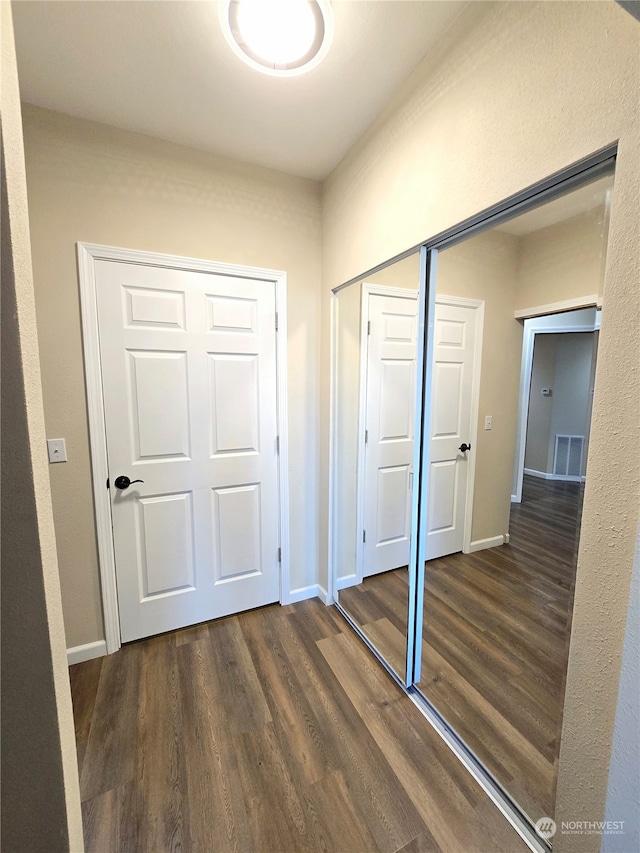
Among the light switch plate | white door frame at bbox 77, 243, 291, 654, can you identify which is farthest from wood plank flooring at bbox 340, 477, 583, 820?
the light switch plate

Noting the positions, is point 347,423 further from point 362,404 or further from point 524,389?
point 524,389

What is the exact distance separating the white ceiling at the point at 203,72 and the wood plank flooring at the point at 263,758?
2579 mm

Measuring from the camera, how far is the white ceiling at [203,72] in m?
1.07

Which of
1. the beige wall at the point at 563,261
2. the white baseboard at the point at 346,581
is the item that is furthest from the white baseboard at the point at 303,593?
the beige wall at the point at 563,261

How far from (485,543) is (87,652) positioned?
2.10 meters

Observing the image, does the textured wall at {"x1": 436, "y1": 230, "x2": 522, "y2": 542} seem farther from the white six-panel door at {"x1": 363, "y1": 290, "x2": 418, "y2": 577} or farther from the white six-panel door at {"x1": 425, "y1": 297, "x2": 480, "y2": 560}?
the white six-panel door at {"x1": 363, "y1": 290, "x2": 418, "y2": 577}

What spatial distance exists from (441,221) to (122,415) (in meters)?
1.67

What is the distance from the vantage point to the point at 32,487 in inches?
21.2

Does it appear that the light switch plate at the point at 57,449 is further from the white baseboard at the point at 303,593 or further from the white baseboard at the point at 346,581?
the white baseboard at the point at 346,581

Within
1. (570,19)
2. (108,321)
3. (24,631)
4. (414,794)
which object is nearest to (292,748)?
(414,794)

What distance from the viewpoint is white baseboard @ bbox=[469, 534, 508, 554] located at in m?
1.57

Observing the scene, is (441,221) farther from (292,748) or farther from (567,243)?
(292,748)

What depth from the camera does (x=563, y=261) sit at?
110 centimetres

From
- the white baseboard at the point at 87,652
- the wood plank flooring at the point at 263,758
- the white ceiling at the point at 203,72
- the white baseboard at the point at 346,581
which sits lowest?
the wood plank flooring at the point at 263,758
